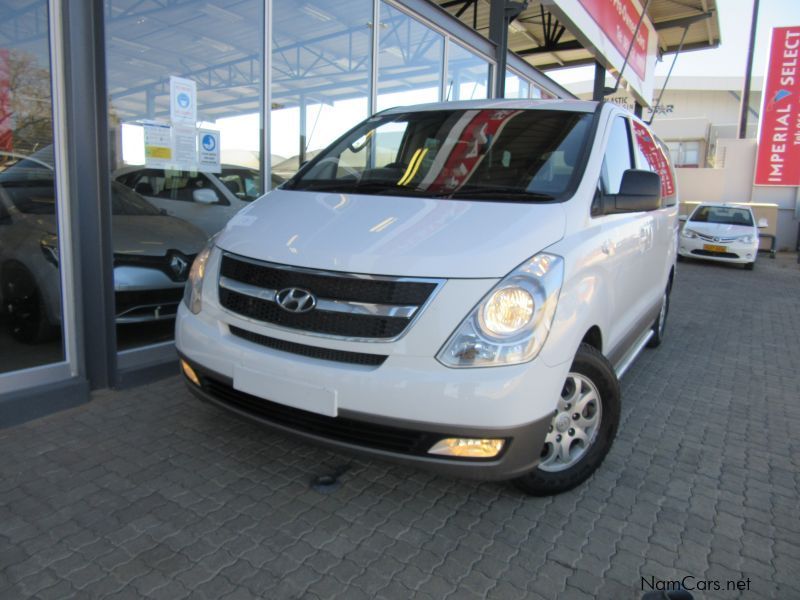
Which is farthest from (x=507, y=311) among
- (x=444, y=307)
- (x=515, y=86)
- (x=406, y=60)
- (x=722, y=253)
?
(x=722, y=253)

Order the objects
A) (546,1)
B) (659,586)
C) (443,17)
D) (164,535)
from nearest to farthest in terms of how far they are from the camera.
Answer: (659,586) < (164,535) < (443,17) < (546,1)

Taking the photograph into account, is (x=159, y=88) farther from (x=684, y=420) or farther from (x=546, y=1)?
(x=546, y=1)

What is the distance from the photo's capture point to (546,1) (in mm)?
8148

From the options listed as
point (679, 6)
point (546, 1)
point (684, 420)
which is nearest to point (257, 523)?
point (684, 420)

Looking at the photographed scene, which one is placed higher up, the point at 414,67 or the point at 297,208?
the point at 414,67

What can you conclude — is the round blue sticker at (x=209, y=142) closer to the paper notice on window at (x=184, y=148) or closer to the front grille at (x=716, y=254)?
the paper notice on window at (x=184, y=148)

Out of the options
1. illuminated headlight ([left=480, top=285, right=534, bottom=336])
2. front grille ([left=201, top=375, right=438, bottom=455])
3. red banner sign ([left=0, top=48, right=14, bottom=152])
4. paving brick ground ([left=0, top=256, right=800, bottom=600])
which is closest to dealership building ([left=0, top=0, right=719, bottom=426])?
red banner sign ([left=0, top=48, right=14, bottom=152])

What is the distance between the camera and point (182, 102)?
14.9 feet

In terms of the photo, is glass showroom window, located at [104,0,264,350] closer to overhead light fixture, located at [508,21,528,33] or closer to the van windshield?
the van windshield

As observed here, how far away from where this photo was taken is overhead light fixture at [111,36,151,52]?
14.5 ft

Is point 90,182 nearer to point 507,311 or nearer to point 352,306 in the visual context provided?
point 352,306

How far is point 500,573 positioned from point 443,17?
6.45 meters

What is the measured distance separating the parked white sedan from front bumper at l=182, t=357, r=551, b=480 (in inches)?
503

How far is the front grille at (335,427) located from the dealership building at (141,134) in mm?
1571
